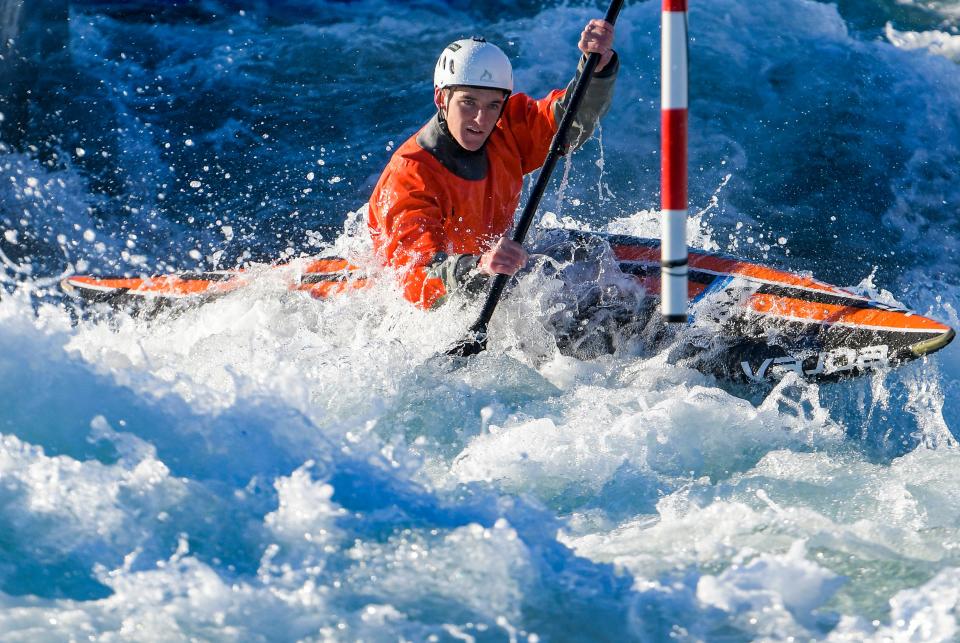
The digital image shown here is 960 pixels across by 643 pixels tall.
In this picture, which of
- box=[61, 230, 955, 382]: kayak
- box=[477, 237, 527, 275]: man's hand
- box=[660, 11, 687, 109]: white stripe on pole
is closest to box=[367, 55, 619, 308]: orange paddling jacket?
box=[477, 237, 527, 275]: man's hand

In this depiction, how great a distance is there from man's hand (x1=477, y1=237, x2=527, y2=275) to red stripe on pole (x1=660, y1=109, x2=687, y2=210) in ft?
3.04

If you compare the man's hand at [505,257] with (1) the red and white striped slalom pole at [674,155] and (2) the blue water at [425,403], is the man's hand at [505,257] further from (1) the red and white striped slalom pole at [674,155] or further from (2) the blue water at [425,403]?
(1) the red and white striped slalom pole at [674,155]

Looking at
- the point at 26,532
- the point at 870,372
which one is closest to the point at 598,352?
the point at 870,372

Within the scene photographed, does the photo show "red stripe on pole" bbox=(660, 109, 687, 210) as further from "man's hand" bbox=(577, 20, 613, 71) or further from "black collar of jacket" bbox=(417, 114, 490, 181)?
"black collar of jacket" bbox=(417, 114, 490, 181)

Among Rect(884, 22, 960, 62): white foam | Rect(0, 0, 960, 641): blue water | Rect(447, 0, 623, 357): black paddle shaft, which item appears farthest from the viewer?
Rect(884, 22, 960, 62): white foam

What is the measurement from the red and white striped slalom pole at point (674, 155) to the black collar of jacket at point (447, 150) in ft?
5.47

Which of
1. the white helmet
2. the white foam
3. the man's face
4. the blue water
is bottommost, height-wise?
the blue water

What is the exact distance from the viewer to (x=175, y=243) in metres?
6.76

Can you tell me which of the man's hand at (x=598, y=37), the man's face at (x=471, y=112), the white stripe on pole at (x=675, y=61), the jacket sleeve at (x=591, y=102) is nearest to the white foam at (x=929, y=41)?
the jacket sleeve at (x=591, y=102)

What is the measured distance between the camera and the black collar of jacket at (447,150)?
15.2ft

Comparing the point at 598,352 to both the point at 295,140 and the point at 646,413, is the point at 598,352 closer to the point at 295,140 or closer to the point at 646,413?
the point at 646,413

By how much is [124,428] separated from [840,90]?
21.8 feet

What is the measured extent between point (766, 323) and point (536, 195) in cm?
121

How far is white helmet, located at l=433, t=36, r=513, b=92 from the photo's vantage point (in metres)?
4.50
